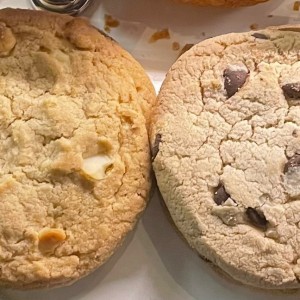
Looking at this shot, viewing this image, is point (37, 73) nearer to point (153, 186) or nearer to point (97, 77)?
point (97, 77)

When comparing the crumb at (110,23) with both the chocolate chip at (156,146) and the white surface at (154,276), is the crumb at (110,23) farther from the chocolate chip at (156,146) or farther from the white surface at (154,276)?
the chocolate chip at (156,146)

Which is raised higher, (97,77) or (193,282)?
(97,77)

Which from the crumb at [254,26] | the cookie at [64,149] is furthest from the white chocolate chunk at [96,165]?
the crumb at [254,26]

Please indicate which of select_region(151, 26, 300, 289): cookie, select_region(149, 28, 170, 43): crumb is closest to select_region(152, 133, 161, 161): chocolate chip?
select_region(151, 26, 300, 289): cookie

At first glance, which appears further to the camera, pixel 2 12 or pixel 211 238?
pixel 2 12

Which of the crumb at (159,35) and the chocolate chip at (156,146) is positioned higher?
the crumb at (159,35)

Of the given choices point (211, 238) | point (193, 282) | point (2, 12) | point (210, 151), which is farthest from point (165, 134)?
point (2, 12)

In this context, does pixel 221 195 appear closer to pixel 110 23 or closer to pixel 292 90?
pixel 292 90
